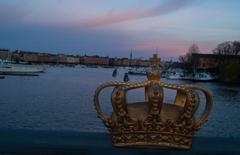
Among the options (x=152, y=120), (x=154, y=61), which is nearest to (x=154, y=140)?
(x=152, y=120)

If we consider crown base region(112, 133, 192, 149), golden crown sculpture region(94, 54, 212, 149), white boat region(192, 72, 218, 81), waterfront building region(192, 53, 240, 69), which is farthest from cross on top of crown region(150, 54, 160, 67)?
waterfront building region(192, 53, 240, 69)

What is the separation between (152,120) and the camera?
4.57 m

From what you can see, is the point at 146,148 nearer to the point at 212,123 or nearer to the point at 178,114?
the point at 178,114

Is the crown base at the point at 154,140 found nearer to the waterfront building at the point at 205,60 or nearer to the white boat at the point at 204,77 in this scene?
the white boat at the point at 204,77

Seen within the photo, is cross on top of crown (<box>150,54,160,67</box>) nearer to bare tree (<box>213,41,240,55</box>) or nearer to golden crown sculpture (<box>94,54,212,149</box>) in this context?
golden crown sculpture (<box>94,54,212,149</box>)

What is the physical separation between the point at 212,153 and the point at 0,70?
10922 cm

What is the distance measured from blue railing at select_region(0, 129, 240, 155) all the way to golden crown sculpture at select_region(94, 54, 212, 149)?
9 cm

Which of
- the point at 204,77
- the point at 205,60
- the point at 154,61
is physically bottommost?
the point at 204,77

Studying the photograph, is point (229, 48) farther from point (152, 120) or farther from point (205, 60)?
point (152, 120)

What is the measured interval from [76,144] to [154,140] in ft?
2.47

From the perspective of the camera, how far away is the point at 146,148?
15.0 ft

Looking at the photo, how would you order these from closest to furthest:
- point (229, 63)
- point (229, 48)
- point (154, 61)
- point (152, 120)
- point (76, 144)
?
point (152, 120) < point (76, 144) < point (154, 61) < point (229, 63) < point (229, 48)

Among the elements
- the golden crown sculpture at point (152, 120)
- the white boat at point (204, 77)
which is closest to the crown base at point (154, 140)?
the golden crown sculpture at point (152, 120)

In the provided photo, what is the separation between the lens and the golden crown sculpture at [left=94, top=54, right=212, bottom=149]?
4559 mm
